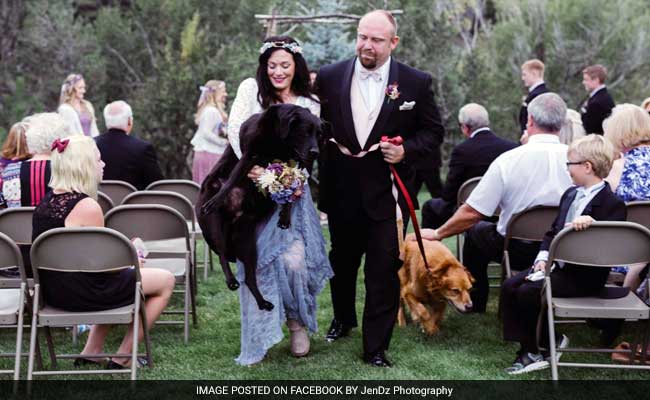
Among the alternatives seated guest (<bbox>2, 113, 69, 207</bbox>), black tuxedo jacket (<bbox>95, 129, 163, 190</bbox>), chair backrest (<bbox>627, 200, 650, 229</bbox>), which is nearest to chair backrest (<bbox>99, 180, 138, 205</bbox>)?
black tuxedo jacket (<bbox>95, 129, 163, 190</bbox>)

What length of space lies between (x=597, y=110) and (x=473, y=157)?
3824mm

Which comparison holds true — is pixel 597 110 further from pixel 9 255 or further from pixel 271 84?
pixel 9 255

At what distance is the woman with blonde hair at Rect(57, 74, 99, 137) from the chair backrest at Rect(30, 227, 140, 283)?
567cm

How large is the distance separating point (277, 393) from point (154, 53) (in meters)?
13.2

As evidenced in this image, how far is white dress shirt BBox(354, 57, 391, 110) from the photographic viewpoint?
4.88m

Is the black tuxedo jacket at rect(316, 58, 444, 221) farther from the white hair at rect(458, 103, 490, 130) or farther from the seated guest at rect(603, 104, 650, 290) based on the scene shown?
the white hair at rect(458, 103, 490, 130)

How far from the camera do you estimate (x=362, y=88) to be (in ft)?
16.1

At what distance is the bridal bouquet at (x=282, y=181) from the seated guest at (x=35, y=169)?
1.69m

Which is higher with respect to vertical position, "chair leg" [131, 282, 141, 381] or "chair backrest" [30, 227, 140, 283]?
"chair backrest" [30, 227, 140, 283]

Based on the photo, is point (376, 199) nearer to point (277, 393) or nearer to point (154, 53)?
point (277, 393)

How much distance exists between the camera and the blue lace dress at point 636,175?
5.41 meters

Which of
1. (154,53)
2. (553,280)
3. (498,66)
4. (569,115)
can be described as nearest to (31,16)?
(154,53)

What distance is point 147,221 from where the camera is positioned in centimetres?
541

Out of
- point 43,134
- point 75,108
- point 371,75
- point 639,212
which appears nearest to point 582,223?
point 639,212
